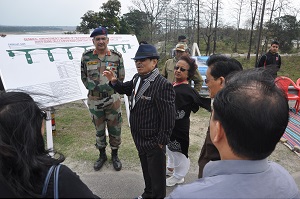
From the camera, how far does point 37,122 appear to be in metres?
1.04

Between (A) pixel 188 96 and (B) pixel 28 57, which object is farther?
(B) pixel 28 57

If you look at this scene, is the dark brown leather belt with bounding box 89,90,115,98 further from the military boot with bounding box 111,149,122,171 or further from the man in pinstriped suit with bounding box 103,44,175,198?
the man in pinstriped suit with bounding box 103,44,175,198

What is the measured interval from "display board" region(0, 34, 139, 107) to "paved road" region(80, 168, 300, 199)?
1.16 meters

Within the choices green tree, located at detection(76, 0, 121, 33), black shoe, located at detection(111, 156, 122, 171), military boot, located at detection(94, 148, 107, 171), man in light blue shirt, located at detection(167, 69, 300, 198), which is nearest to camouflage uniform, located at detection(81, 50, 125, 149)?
military boot, located at detection(94, 148, 107, 171)

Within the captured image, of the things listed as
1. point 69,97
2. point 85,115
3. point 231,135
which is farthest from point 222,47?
point 231,135

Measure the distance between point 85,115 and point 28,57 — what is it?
221cm

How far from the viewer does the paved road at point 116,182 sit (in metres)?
2.76

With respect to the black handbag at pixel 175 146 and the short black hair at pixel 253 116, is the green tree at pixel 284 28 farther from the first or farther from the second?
the short black hair at pixel 253 116

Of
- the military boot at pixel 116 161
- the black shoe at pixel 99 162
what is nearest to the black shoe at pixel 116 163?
the military boot at pixel 116 161

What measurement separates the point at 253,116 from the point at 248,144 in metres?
0.11

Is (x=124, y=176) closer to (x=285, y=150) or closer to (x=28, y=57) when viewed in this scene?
(x=28, y=57)

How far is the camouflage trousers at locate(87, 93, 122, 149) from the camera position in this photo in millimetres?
3129

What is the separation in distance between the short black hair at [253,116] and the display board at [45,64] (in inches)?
104

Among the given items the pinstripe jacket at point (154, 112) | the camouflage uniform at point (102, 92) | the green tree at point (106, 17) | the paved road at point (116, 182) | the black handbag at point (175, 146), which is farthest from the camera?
the green tree at point (106, 17)
